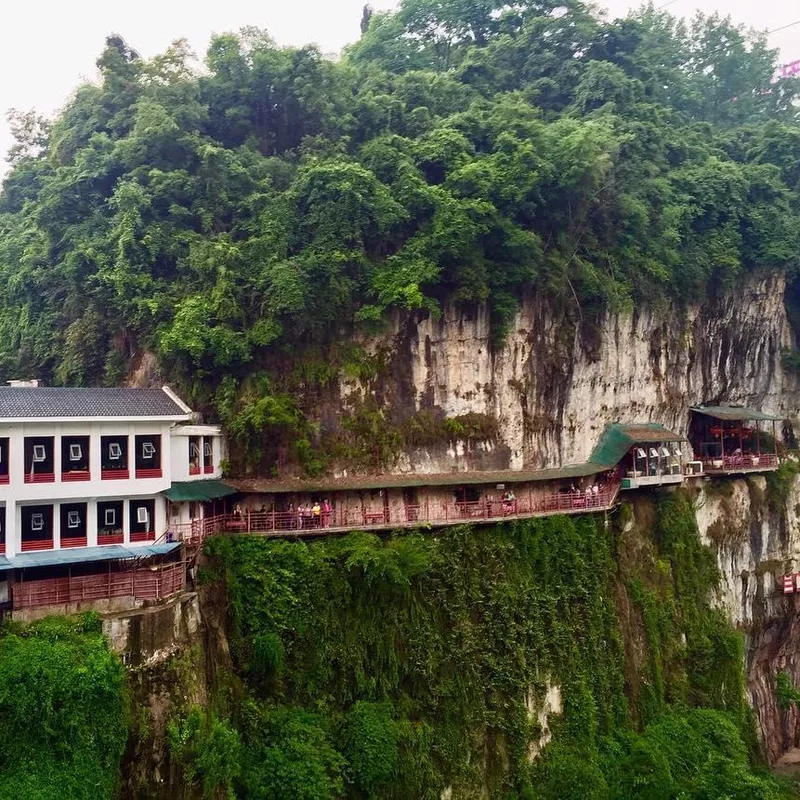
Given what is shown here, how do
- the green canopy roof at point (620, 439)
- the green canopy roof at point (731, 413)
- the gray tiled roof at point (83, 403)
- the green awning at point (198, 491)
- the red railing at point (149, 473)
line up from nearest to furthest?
the gray tiled roof at point (83, 403)
the red railing at point (149, 473)
the green awning at point (198, 491)
the green canopy roof at point (620, 439)
the green canopy roof at point (731, 413)

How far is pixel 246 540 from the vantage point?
20.1m

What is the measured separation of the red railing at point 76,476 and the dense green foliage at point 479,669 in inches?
155

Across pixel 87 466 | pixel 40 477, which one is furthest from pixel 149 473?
pixel 40 477

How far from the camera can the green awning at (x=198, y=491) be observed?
19.9m

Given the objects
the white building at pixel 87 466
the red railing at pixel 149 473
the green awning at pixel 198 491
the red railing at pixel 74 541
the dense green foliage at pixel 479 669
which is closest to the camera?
the white building at pixel 87 466

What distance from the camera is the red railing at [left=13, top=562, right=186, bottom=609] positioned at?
646 inches

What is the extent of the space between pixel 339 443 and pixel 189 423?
496 cm

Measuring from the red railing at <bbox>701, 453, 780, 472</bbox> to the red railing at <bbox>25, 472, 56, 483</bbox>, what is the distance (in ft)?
88.0

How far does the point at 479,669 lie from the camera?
22203 mm

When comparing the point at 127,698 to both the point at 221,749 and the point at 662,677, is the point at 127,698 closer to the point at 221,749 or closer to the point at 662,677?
the point at 221,749

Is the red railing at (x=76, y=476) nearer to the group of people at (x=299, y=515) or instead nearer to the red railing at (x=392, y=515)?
the red railing at (x=392, y=515)

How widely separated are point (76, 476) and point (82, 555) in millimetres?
2154

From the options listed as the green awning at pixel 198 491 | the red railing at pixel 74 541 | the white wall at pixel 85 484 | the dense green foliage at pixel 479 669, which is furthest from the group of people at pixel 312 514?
the red railing at pixel 74 541

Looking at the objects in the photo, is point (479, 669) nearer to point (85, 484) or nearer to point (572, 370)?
point (572, 370)
